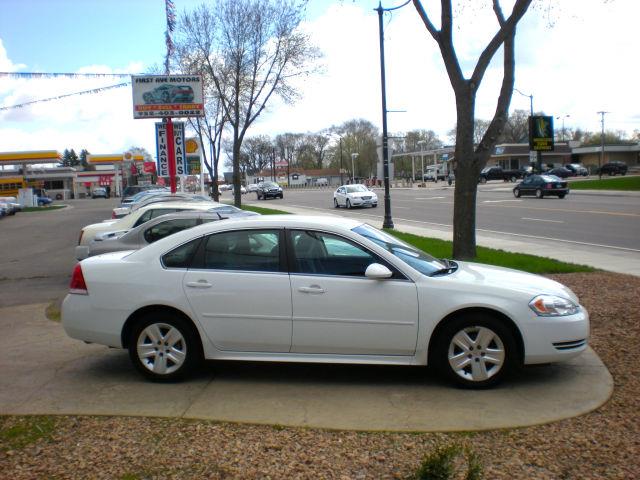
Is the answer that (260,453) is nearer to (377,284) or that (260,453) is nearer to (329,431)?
(329,431)

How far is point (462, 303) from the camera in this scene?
16.8ft

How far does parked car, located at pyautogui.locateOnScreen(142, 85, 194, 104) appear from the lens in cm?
2292

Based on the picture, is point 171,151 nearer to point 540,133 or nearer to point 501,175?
point 540,133

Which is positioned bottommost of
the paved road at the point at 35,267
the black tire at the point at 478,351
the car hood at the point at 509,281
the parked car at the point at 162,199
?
the paved road at the point at 35,267

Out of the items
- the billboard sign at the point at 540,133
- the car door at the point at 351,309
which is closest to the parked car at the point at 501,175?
the billboard sign at the point at 540,133

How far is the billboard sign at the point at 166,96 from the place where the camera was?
22.7 meters

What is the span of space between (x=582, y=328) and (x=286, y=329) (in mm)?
2444

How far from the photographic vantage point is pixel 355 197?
38156 mm

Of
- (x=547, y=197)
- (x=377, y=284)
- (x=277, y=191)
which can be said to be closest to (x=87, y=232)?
(x=377, y=284)

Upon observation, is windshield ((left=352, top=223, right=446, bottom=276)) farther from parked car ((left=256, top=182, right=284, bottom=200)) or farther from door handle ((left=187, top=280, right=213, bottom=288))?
parked car ((left=256, top=182, right=284, bottom=200))

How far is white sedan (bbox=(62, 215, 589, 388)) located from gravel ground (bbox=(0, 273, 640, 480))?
2.75 ft

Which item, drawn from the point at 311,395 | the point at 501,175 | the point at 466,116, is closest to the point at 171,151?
the point at 466,116

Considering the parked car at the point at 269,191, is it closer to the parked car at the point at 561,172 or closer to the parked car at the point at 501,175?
the parked car at the point at 501,175

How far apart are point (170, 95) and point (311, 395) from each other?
A: 65.4ft
